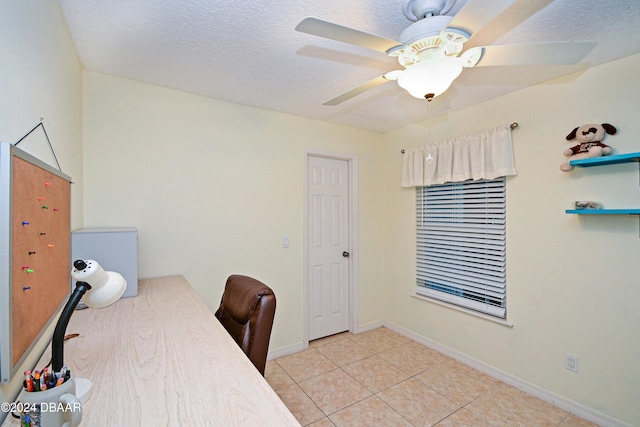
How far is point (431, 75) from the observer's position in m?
1.34

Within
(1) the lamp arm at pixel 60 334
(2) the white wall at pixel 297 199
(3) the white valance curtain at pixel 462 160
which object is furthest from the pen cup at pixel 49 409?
(3) the white valance curtain at pixel 462 160

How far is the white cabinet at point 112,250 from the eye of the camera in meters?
1.65

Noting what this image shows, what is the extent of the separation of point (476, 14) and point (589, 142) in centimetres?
162

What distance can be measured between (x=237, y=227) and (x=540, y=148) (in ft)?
8.63

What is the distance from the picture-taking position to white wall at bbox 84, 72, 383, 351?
2.14 meters

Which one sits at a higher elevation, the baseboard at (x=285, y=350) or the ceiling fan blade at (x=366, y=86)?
the ceiling fan blade at (x=366, y=86)

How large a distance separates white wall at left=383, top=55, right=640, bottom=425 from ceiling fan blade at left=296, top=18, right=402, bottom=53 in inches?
68.7

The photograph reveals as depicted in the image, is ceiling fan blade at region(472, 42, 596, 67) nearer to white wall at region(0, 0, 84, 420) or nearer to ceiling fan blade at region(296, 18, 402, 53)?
ceiling fan blade at region(296, 18, 402, 53)

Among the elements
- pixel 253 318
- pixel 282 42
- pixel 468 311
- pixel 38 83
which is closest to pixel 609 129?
pixel 468 311

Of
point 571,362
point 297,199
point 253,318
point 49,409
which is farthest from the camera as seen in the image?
point 297,199

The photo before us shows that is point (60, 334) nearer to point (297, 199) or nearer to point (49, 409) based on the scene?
point (49, 409)

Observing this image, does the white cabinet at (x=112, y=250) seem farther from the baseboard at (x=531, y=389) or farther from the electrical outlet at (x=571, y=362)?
the electrical outlet at (x=571, y=362)

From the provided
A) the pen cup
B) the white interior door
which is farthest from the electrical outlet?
the pen cup

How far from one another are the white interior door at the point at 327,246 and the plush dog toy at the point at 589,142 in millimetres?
2054
